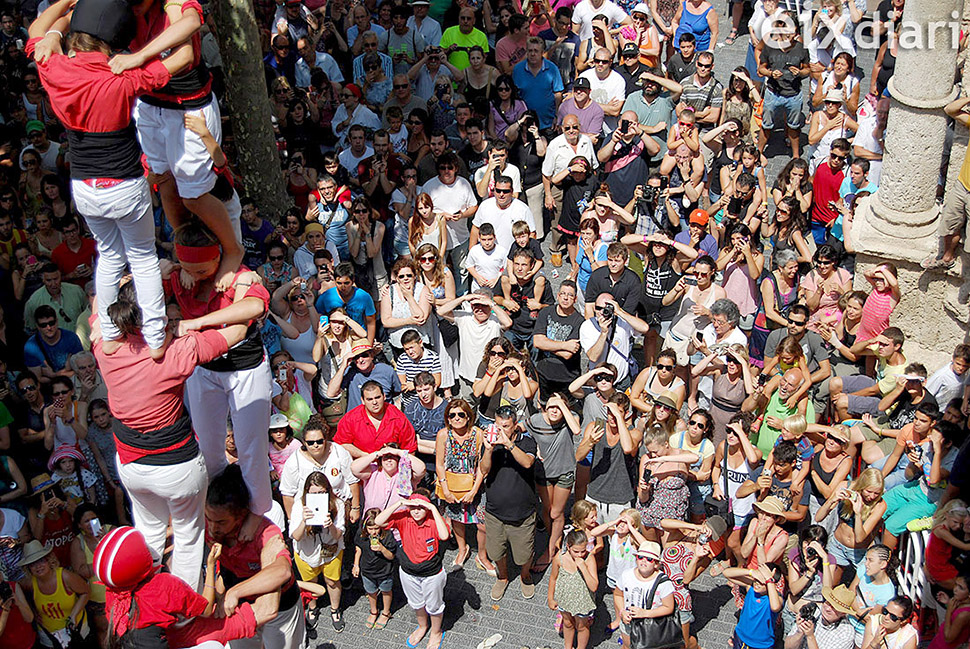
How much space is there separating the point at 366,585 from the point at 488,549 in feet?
3.60

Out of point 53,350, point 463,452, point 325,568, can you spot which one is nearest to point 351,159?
point 53,350

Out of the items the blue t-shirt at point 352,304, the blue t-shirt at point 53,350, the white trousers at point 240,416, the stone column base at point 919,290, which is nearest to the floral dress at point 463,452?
the blue t-shirt at point 352,304

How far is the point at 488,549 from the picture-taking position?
983 centimetres

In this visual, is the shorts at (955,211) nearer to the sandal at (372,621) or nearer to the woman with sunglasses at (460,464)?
the woman with sunglasses at (460,464)

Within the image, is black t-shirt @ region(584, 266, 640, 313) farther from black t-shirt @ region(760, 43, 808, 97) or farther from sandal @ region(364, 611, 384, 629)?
black t-shirt @ region(760, 43, 808, 97)

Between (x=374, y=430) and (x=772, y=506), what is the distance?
3352mm

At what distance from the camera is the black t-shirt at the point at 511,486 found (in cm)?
955

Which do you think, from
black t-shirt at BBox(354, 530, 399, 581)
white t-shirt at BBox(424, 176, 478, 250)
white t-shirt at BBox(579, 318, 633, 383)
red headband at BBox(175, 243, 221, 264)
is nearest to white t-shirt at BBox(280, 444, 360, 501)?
black t-shirt at BBox(354, 530, 399, 581)

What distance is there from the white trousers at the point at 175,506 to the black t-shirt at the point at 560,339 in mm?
4528

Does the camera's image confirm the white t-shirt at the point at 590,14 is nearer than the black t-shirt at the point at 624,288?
No

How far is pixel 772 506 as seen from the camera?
8.98m

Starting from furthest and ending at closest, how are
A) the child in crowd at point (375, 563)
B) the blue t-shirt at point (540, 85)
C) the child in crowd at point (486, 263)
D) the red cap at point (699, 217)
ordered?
the blue t-shirt at point (540, 85) < the red cap at point (699, 217) < the child in crowd at point (486, 263) < the child in crowd at point (375, 563)

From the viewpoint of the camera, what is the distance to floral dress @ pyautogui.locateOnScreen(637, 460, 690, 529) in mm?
9133

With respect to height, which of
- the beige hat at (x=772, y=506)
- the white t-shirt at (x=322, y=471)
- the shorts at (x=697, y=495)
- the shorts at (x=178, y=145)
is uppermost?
the shorts at (x=178, y=145)
